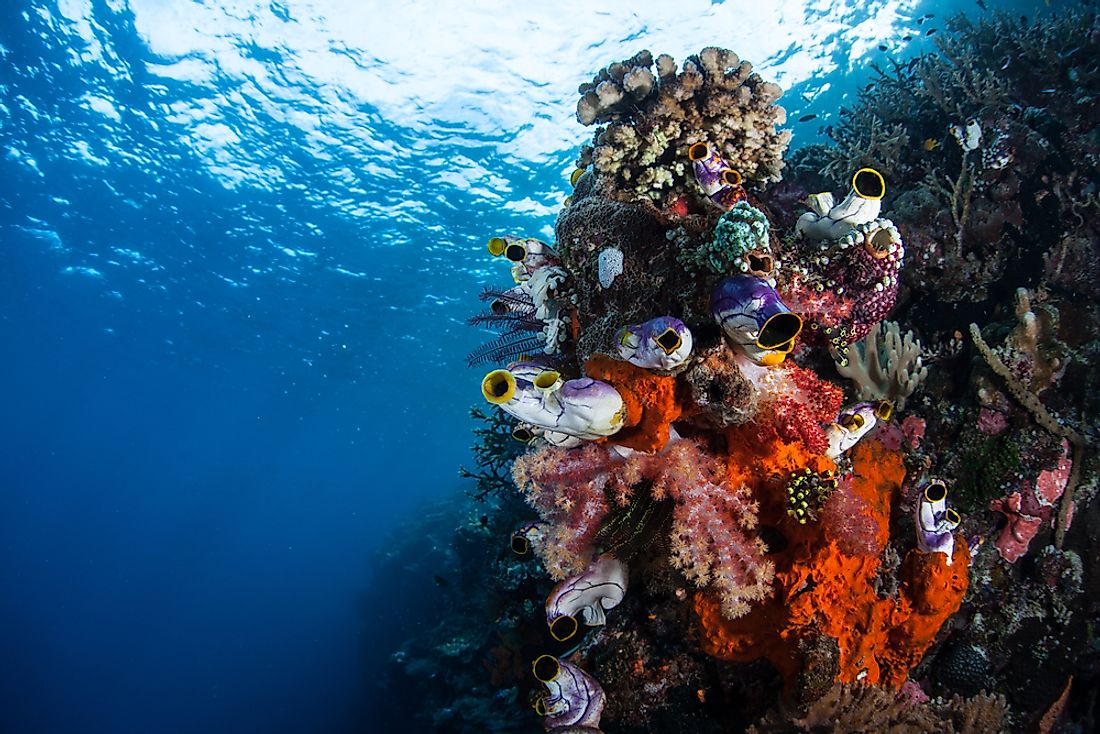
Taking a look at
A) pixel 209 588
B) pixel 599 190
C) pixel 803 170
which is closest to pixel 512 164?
pixel 803 170

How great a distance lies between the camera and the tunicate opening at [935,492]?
3.18 m

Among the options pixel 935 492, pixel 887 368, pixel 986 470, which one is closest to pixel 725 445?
pixel 935 492

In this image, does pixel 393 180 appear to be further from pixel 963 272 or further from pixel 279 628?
pixel 279 628

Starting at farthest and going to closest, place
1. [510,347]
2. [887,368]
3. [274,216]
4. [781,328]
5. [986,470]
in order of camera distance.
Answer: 1. [274,216]
2. [510,347]
3. [887,368]
4. [986,470]
5. [781,328]

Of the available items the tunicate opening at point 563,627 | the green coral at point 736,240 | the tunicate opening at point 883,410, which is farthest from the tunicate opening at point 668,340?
the tunicate opening at point 563,627

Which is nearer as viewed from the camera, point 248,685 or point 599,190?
point 599,190

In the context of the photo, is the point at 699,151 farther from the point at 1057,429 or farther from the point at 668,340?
the point at 1057,429

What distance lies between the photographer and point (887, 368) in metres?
4.30

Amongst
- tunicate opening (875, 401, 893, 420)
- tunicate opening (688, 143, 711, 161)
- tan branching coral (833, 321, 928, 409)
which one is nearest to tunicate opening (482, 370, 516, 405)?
tunicate opening (688, 143, 711, 161)

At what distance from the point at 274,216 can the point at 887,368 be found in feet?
76.1

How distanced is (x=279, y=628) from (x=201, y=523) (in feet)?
323

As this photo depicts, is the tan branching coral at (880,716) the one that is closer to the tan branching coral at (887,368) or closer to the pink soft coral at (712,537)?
the pink soft coral at (712,537)

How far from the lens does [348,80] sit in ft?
47.0

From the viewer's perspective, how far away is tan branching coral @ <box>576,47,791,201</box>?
13.4 ft
